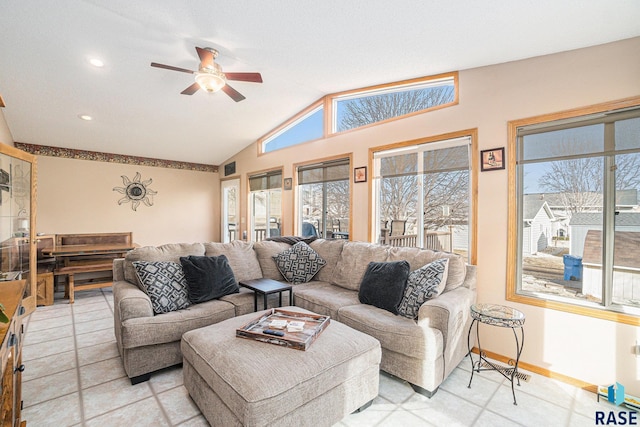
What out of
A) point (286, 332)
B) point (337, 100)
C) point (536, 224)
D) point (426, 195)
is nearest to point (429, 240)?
point (426, 195)

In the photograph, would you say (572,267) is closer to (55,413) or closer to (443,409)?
(443,409)

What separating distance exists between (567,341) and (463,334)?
30.6 inches

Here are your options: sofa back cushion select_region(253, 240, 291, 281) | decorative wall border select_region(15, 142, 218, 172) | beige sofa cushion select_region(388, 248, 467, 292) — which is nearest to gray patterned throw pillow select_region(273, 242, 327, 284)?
sofa back cushion select_region(253, 240, 291, 281)

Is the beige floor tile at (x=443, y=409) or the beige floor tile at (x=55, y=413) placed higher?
the beige floor tile at (x=55, y=413)

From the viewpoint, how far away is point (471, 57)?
→ 2611mm

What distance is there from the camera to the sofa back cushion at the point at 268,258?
3.51 m

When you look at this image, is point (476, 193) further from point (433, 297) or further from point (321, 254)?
point (321, 254)

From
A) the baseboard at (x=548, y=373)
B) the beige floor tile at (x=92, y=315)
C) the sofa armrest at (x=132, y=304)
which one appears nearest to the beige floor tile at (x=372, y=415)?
the baseboard at (x=548, y=373)

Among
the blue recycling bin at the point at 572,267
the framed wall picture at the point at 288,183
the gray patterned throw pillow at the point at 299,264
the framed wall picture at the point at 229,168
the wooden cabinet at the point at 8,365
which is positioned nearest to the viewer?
the wooden cabinet at the point at 8,365

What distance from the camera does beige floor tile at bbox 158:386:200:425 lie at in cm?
186

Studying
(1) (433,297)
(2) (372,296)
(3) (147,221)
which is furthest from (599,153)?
(3) (147,221)

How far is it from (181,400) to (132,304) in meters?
0.81

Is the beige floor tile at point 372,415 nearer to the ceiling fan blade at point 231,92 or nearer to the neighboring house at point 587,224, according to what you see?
the neighboring house at point 587,224

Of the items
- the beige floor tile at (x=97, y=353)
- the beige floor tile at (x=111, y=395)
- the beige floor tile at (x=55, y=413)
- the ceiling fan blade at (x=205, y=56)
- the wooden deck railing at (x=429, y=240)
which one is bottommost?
the beige floor tile at (x=111, y=395)
